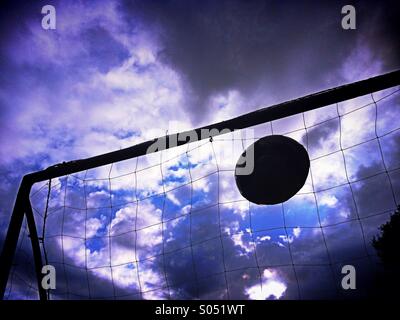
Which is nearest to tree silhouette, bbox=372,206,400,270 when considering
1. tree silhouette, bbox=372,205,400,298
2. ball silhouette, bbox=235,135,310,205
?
tree silhouette, bbox=372,205,400,298

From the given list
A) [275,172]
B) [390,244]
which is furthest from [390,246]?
[275,172]

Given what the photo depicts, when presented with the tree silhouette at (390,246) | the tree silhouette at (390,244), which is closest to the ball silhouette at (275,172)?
the tree silhouette at (390,246)

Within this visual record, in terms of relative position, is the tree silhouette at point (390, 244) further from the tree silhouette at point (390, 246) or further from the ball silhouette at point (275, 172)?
the ball silhouette at point (275, 172)

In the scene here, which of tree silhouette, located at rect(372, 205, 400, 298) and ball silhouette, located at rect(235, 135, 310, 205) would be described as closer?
ball silhouette, located at rect(235, 135, 310, 205)

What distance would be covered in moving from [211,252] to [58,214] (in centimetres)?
374

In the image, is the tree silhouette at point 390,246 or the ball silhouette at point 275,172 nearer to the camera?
the ball silhouette at point 275,172

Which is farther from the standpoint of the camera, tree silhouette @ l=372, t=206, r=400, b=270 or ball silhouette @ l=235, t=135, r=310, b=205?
tree silhouette @ l=372, t=206, r=400, b=270

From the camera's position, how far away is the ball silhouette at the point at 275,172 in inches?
122

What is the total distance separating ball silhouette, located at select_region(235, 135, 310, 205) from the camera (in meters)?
3.11

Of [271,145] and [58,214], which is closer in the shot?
[271,145]

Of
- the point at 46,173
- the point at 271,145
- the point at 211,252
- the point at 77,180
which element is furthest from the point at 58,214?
the point at 271,145

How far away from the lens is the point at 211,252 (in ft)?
20.3

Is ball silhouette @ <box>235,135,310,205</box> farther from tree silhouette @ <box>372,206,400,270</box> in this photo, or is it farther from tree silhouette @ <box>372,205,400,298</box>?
tree silhouette @ <box>372,206,400,270</box>
